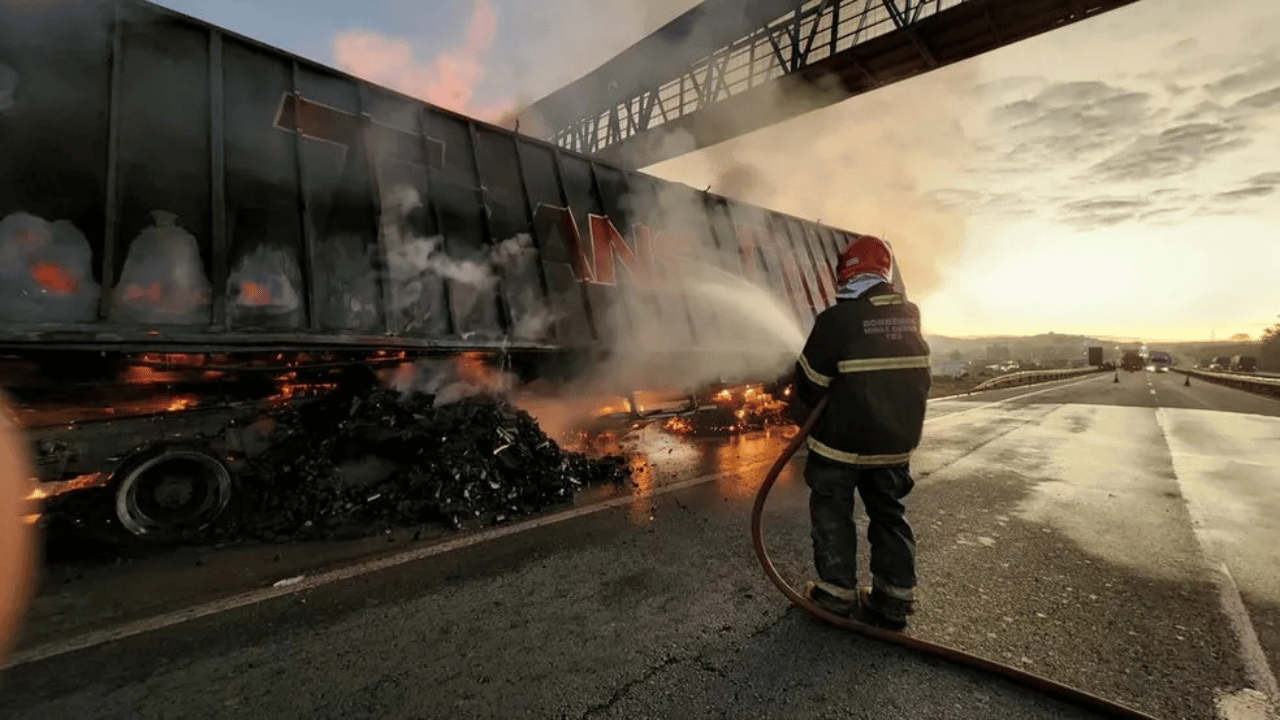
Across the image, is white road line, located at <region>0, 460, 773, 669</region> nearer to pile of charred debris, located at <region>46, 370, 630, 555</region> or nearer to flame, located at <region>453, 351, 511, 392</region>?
pile of charred debris, located at <region>46, 370, 630, 555</region>

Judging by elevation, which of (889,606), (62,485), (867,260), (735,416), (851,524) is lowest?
(889,606)

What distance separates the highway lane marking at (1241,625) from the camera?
7.22 ft

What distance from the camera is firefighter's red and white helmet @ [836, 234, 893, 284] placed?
2.77 metres

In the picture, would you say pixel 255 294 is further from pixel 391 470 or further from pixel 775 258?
pixel 775 258

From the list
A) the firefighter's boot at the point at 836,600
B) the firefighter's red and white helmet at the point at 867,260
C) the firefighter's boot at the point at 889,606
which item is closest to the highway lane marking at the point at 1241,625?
the firefighter's boot at the point at 889,606

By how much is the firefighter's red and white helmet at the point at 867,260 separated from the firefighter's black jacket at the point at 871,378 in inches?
4.5

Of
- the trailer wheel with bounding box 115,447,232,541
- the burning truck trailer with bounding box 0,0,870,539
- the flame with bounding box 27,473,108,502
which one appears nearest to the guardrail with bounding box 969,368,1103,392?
the burning truck trailer with bounding box 0,0,870,539

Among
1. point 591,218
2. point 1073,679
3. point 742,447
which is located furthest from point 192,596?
point 742,447

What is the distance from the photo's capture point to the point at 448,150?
5.51 metres

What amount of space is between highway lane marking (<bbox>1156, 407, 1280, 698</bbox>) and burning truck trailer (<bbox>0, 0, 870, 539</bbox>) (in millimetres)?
4130

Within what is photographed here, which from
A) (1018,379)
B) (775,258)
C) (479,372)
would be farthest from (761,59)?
(1018,379)

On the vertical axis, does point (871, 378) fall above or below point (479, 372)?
below

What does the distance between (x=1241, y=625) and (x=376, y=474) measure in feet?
18.6

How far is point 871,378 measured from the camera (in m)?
Result: 2.59
